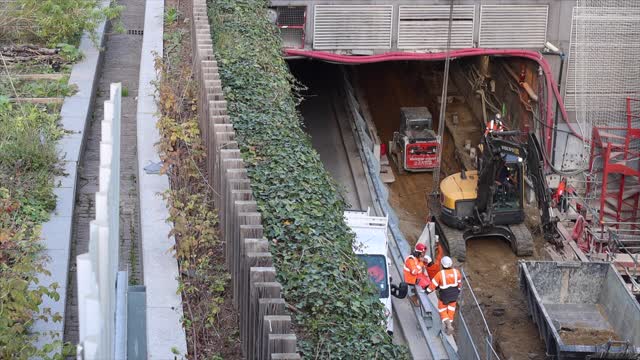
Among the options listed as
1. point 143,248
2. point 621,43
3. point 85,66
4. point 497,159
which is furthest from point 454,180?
point 143,248

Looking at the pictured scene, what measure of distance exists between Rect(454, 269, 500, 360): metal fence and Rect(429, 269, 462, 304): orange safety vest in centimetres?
31

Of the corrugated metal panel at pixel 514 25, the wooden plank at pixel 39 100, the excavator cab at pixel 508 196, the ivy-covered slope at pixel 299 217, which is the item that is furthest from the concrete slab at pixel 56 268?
the corrugated metal panel at pixel 514 25

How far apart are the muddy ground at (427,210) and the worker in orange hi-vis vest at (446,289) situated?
149 cm

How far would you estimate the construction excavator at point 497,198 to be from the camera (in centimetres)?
2117

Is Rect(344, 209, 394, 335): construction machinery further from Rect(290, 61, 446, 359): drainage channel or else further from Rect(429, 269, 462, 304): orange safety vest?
Rect(429, 269, 462, 304): orange safety vest

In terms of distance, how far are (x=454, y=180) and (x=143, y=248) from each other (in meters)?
14.2

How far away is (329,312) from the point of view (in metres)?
9.40

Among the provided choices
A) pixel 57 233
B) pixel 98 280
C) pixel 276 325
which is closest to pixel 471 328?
pixel 57 233

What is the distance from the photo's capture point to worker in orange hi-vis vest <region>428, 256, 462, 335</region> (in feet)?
57.4

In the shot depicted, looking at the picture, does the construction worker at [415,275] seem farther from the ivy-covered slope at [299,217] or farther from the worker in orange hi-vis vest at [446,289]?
the ivy-covered slope at [299,217]

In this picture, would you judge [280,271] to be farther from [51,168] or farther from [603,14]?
[603,14]

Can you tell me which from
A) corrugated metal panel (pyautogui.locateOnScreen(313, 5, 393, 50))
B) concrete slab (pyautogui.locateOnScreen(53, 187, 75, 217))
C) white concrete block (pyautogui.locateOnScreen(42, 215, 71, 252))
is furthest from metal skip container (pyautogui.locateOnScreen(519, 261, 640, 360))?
corrugated metal panel (pyautogui.locateOnScreen(313, 5, 393, 50))

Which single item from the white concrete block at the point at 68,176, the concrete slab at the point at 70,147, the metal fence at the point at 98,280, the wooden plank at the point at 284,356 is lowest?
the wooden plank at the point at 284,356

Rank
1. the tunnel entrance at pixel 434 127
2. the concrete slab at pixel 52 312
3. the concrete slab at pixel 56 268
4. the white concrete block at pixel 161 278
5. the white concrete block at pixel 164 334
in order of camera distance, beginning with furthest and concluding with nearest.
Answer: the tunnel entrance at pixel 434 127 < the concrete slab at pixel 56 268 < the white concrete block at pixel 161 278 < the concrete slab at pixel 52 312 < the white concrete block at pixel 164 334
